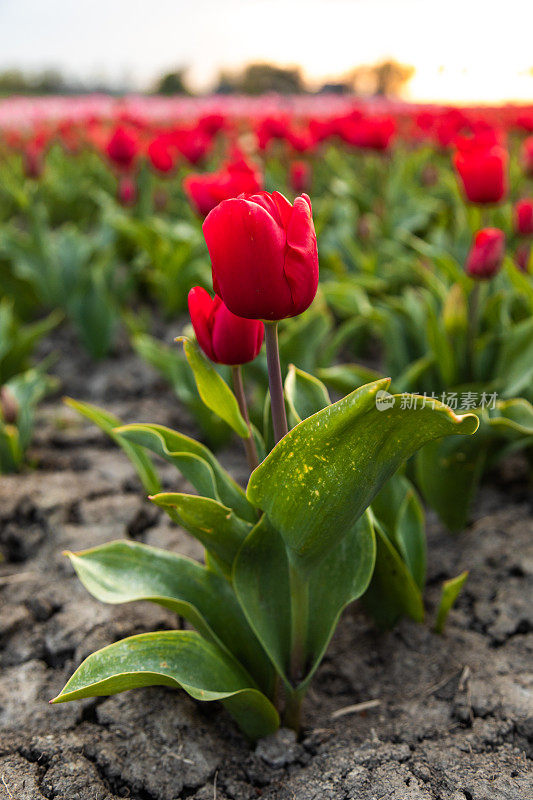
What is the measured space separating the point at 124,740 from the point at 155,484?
604mm

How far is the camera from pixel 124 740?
4.40 ft

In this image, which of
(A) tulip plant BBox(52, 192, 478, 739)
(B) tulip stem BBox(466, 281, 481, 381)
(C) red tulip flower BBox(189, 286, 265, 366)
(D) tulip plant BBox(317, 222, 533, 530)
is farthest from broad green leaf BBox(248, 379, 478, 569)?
(B) tulip stem BBox(466, 281, 481, 381)

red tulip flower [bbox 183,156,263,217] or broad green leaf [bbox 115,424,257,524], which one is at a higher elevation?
red tulip flower [bbox 183,156,263,217]

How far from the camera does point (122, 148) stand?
3.59 meters

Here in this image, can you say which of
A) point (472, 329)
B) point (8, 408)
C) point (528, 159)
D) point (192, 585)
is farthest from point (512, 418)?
point (528, 159)

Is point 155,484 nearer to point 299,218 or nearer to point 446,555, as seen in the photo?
point 446,555

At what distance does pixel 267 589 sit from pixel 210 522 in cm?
21

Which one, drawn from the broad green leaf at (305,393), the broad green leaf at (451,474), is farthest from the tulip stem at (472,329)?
the broad green leaf at (305,393)

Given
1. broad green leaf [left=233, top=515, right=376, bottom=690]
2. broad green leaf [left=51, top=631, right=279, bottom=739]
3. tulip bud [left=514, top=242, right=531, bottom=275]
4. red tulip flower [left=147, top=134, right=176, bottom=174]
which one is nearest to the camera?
broad green leaf [left=51, top=631, right=279, bottom=739]

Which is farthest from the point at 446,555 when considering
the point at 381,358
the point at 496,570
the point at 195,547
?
the point at 381,358

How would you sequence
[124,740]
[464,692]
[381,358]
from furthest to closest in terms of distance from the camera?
[381,358], [464,692], [124,740]

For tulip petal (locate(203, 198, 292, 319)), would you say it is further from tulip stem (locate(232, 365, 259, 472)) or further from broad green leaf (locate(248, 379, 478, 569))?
tulip stem (locate(232, 365, 259, 472))

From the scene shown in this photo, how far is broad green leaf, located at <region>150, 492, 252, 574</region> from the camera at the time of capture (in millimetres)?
1083

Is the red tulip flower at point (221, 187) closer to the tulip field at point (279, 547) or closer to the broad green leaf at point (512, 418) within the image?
the tulip field at point (279, 547)
